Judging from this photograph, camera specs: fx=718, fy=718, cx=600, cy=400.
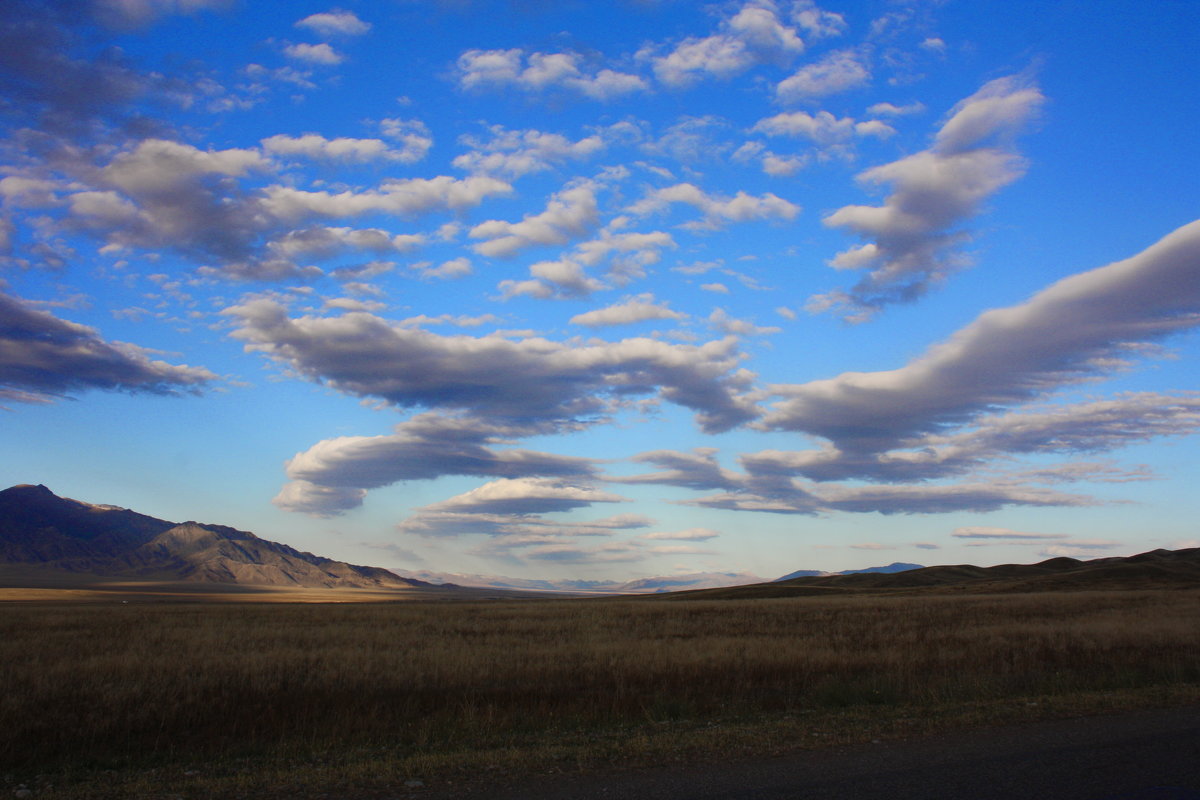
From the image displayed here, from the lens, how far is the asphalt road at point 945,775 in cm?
772

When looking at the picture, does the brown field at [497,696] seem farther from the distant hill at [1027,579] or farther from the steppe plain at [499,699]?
the distant hill at [1027,579]

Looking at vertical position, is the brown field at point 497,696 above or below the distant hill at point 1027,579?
above

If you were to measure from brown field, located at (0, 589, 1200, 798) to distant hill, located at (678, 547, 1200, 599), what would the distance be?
152ft

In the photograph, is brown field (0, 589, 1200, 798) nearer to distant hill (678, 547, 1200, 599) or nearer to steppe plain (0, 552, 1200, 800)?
steppe plain (0, 552, 1200, 800)

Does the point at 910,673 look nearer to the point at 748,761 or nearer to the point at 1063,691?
the point at 1063,691

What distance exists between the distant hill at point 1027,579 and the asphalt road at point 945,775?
6289 cm

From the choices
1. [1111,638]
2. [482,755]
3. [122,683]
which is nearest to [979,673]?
[1111,638]

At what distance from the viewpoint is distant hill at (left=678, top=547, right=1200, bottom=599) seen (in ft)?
219

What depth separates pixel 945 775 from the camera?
832cm

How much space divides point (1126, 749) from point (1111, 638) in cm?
1611

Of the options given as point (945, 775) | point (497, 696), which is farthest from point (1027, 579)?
point (945, 775)

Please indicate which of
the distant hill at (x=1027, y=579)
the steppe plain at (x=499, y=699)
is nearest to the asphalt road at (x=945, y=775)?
the steppe plain at (x=499, y=699)

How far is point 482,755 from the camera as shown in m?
9.86

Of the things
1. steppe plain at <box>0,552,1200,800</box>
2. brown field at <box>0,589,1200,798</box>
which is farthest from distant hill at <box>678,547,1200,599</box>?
brown field at <box>0,589,1200,798</box>
